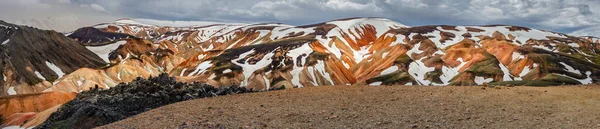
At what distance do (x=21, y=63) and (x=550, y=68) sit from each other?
12459 cm

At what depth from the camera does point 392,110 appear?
45.0 feet

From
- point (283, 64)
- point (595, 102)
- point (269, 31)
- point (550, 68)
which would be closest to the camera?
point (595, 102)

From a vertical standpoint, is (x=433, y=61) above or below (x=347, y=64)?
above

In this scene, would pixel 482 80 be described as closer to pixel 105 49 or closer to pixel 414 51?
pixel 414 51

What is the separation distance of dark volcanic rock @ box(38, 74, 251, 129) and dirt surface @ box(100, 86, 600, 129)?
4.94 feet

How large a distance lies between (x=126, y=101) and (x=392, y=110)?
1026 centimetres

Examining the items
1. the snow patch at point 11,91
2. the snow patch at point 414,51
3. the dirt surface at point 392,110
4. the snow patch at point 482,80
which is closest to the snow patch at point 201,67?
the snow patch at point 11,91

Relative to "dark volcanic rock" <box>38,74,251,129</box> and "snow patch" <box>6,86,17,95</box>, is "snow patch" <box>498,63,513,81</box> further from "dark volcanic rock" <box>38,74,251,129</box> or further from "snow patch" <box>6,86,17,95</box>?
"snow patch" <box>6,86,17,95</box>

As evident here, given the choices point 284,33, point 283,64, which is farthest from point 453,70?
point 284,33

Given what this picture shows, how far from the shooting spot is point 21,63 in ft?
324

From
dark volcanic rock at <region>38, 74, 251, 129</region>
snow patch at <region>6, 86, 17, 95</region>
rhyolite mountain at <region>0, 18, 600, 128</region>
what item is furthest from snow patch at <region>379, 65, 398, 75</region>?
dark volcanic rock at <region>38, 74, 251, 129</region>

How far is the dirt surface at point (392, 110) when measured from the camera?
12.1m

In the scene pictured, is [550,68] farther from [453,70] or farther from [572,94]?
[572,94]

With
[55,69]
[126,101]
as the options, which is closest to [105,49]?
[55,69]
